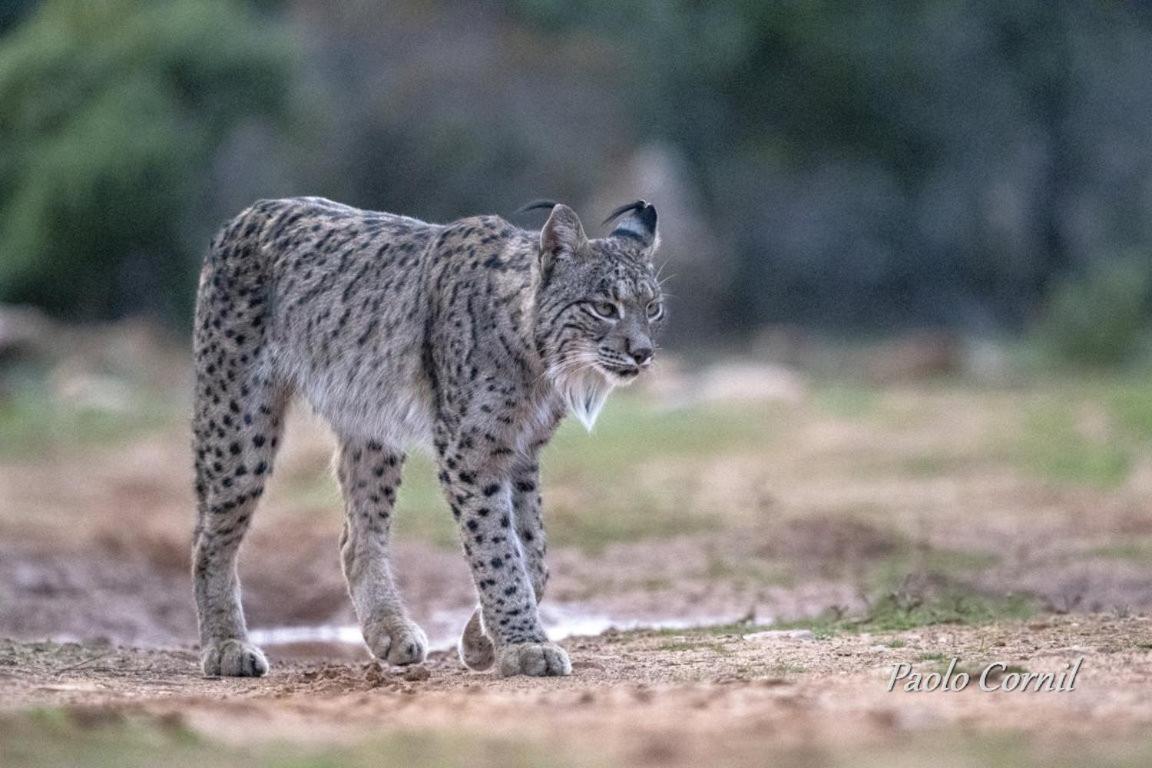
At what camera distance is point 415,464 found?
1627 centimetres

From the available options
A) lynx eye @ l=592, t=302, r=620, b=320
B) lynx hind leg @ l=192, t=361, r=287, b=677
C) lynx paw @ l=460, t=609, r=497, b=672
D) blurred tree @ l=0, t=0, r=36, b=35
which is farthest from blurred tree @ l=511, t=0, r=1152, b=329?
lynx paw @ l=460, t=609, r=497, b=672

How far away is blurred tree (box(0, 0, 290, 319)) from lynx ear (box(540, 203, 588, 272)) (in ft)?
36.8

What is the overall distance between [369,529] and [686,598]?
233 centimetres

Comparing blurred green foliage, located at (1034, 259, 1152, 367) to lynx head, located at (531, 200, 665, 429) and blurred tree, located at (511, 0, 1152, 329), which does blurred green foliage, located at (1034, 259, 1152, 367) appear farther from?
lynx head, located at (531, 200, 665, 429)

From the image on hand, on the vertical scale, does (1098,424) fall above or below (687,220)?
below

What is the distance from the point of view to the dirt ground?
16.9 ft

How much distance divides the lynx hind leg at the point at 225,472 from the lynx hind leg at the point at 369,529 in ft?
1.79

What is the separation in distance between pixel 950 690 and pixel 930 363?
17669 millimetres

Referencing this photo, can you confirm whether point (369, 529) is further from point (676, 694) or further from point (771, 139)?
point (771, 139)

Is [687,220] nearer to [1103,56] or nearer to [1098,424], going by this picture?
[1103,56]

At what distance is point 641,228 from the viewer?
802cm

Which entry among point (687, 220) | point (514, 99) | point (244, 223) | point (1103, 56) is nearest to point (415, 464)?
point (244, 223)

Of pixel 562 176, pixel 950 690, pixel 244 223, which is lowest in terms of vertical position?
pixel 950 690
